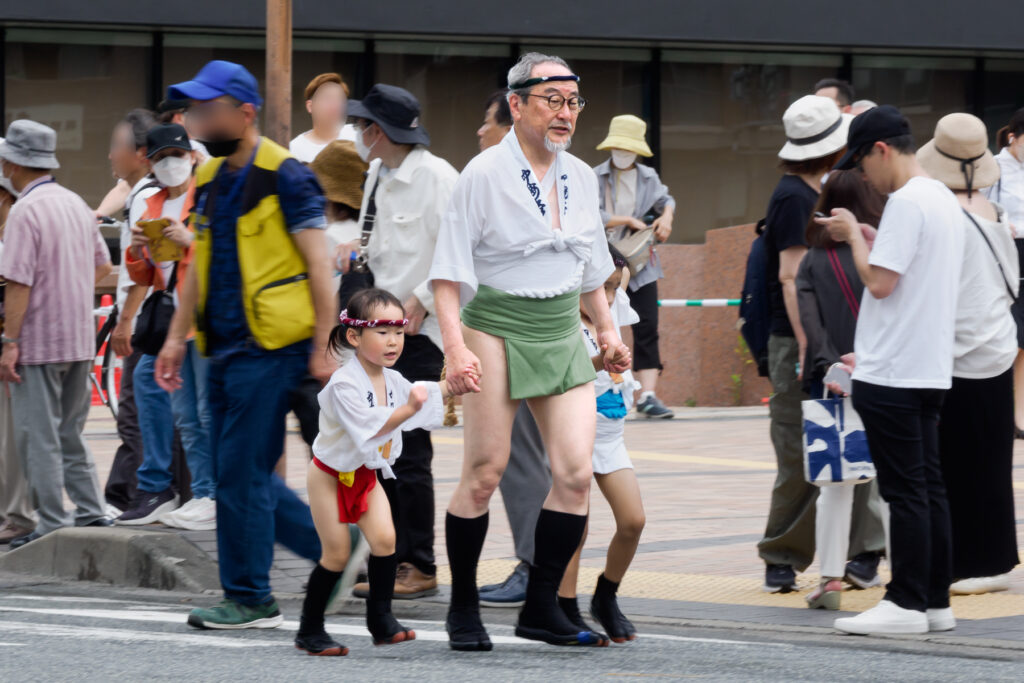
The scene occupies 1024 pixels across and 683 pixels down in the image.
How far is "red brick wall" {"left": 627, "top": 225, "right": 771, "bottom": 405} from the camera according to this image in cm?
1656

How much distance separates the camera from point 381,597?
20.0 feet

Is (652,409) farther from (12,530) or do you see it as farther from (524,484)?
(524,484)

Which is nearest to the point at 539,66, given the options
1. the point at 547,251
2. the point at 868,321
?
the point at 547,251

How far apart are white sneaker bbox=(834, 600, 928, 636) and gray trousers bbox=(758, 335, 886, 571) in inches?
35.5

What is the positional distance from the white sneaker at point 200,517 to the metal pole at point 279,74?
1715 mm

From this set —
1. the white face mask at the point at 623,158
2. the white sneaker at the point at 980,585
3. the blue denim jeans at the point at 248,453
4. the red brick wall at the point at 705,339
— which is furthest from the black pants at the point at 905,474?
the red brick wall at the point at 705,339

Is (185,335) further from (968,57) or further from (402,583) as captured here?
(968,57)

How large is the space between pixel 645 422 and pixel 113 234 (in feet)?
17.1

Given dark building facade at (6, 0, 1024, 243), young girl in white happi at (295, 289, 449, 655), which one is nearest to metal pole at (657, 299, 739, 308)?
dark building facade at (6, 0, 1024, 243)

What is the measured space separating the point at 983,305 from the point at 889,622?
1278mm

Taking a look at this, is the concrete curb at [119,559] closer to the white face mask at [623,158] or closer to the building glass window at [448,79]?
the white face mask at [623,158]

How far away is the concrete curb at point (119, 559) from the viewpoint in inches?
302

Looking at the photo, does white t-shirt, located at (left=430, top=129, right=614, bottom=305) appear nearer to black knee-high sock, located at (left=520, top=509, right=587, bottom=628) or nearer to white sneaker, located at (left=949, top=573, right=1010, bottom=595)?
black knee-high sock, located at (left=520, top=509, right=587, bottom=628)

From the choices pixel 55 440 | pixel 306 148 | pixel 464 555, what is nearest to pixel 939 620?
pixel 464 555
